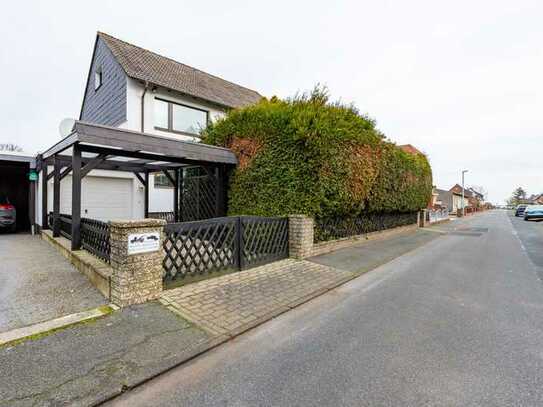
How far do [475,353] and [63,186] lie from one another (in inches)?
512

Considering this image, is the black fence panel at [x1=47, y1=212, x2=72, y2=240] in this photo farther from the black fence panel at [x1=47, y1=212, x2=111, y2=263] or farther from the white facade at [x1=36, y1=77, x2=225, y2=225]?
the white facade at [x1=36, y1=77, x2=225, y2=225]

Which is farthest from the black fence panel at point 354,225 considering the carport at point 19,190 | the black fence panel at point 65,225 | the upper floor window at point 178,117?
the carport at point 19,190

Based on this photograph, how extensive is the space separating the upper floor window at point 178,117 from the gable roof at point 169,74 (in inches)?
32.6

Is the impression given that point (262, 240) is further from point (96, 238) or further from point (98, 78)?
point (98, 78)

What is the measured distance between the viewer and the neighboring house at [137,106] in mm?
11164

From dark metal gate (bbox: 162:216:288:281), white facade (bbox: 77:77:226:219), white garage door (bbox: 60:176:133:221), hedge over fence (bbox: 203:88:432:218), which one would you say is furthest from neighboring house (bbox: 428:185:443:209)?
white garage door (bbox: 60:176:133:221)

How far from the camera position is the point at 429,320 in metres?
3.63

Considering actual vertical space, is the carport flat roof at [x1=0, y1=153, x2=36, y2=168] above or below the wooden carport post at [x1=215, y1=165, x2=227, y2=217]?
Answer: above

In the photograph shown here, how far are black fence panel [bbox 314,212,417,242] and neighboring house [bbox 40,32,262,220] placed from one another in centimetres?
619

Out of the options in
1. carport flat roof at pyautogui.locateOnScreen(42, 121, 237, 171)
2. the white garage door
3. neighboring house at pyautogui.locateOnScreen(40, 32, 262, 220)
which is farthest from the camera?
neighboring house at pyautogui.locateOnScreen(40, 32, 262, 220)

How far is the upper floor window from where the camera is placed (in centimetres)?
1253

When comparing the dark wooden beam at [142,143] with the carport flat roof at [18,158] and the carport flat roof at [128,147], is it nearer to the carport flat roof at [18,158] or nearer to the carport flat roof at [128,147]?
the carport flat roof at [128,147]

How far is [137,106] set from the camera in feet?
38.8

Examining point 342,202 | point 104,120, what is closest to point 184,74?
point 104,120
